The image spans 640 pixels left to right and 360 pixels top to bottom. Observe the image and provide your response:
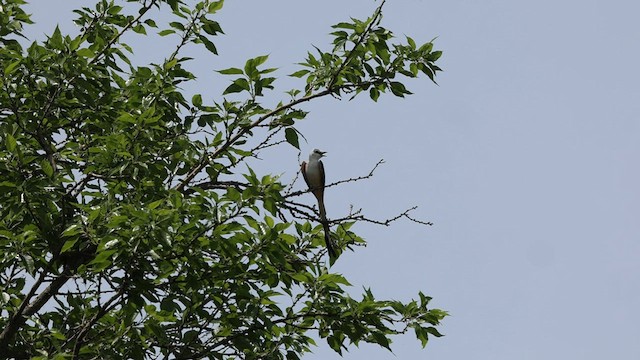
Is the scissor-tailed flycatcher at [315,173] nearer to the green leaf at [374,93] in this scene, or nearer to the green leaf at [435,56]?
the green leaf at [374,93]

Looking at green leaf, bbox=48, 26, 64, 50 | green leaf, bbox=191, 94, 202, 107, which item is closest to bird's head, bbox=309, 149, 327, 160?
green leaf, bbox=191, 94, 202, 107

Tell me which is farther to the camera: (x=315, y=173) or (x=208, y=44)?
(x=315, y=173)

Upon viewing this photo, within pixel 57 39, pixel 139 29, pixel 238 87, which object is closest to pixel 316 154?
pixel 139 29

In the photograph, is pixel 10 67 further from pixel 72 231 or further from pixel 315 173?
pixel 315 173

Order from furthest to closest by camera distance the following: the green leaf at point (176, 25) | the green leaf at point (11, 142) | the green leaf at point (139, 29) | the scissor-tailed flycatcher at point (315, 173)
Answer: the scissor-tailed flycatcher at point (315, 173)
the green leaf at point (139, 29)
the green leaf at point (176, 25)
the green leaf at point (11, 142)

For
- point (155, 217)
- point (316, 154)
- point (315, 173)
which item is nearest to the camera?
point (155, 217)

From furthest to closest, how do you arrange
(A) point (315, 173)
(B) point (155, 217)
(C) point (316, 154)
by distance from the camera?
(C) point (316, 154), (A) point (315, 173), (B) point (155, 217)

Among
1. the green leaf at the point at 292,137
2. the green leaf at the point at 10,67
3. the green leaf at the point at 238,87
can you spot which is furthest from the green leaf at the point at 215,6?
the green leaf at the point at 10,67

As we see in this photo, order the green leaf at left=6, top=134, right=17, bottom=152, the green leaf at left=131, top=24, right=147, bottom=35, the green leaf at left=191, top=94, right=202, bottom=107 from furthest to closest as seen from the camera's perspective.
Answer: the green leaf at left=131, top=24, right=147, bottom=35, the green leaf at left=191, top=94, right=202, bottom=107, the green leaf at left=6, top=134, right=17, bottom=152

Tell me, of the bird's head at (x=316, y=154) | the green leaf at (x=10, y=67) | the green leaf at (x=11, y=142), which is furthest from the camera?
the bird's head at (x=316, y=154)

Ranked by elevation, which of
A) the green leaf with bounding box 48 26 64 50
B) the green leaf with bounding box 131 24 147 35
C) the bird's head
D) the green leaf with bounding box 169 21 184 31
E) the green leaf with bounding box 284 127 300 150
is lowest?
the green leaf with bounding box 48 26 64 50

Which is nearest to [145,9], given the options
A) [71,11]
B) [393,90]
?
[71,11]

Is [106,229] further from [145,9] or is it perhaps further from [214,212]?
[145,9]

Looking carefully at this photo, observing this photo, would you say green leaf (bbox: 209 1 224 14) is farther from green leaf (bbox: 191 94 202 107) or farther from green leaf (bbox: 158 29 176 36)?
green leaf (bbox: 191 94 202 107)
